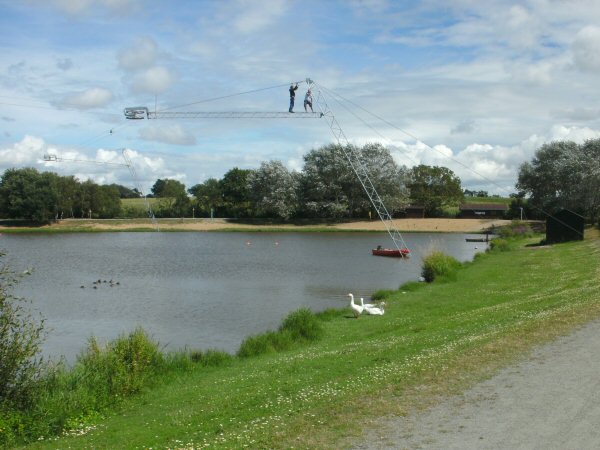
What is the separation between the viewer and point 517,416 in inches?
327

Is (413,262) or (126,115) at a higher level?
(126,115)

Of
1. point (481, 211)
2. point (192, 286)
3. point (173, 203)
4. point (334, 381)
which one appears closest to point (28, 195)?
point (173, 203)

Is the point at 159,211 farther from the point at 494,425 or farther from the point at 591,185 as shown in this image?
the point at 494,425

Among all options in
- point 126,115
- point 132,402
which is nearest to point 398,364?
point 132,402

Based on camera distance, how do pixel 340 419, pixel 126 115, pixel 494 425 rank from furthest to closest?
pixel 126 115 → pixel 340 419 → pixel 494 425

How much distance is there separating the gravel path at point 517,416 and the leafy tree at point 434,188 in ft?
350

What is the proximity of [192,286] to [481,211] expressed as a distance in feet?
294

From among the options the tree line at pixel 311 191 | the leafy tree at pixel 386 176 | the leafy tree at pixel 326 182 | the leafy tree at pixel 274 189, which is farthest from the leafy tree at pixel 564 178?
the leafy tree at pixel 274 189

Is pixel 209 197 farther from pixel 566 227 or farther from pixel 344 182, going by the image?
pixel 566 227

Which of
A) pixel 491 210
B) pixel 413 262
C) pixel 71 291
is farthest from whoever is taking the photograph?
pixel 491 210

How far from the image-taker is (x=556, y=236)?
48812 millimetres

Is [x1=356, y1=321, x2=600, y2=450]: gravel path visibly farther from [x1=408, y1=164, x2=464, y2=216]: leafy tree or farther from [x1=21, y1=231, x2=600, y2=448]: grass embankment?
[x1=408, y1=164, x2=464, y2=216]: leafy tree

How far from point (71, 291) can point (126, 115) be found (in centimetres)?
1248

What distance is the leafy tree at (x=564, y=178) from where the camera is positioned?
68.8 m
